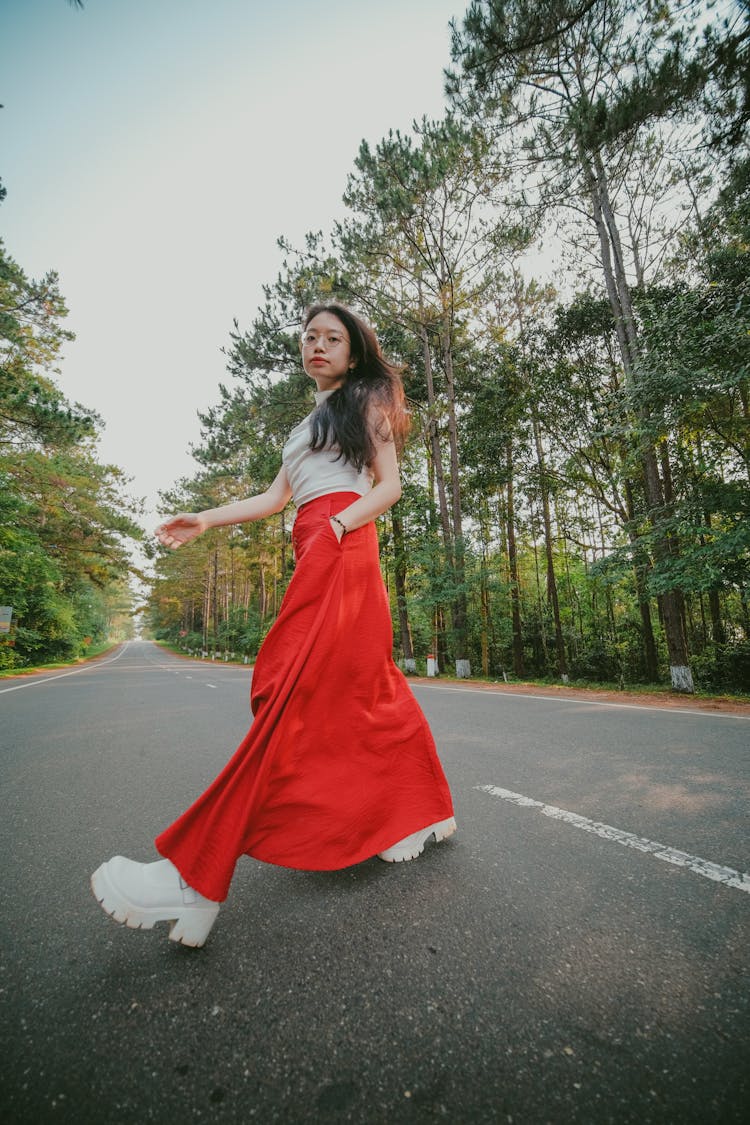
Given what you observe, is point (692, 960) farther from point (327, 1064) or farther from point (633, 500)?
point (633, 500)

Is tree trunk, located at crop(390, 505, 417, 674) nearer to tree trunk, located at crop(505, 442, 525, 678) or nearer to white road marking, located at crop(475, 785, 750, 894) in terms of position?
tree trunk, located at crop(505, 442, 525, 678)

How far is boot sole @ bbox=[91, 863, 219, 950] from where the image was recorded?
1.28m

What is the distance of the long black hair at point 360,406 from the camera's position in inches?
72.1

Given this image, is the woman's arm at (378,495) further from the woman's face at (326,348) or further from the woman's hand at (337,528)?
the woman's face at (326,348)

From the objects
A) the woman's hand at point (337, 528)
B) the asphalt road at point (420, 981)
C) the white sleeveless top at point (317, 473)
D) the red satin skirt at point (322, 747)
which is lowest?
the asphalt road at point (420, 981)

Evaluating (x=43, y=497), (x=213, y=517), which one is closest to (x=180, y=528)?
(x=213, y=517)

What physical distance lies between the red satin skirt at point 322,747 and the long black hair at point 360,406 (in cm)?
23

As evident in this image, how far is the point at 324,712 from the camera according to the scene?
1640 millimetres

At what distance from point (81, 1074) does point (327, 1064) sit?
20.3 inches

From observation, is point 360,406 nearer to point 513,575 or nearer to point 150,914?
point 150,914

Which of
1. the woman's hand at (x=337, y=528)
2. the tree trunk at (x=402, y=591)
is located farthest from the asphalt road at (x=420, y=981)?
the tree trunk at (x=402, y=591)

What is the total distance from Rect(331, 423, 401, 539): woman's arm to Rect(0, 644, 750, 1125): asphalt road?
52.6 inches

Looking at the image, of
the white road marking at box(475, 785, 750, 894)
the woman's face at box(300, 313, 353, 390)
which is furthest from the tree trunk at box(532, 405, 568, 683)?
the woman's face at box(300, 313, 353, 390)

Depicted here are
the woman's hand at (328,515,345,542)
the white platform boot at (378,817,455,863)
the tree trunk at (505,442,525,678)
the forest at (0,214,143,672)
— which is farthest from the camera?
the tree trunk at (505,442,525,678)
